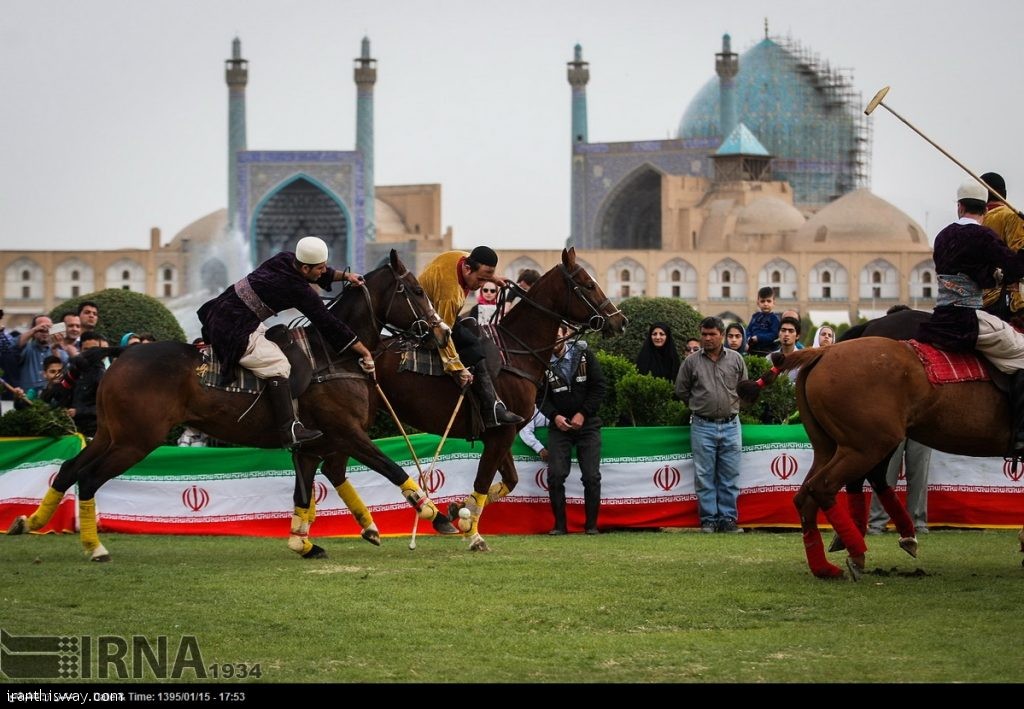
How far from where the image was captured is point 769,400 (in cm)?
1280

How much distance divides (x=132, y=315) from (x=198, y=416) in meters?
14.4

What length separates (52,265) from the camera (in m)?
69.6

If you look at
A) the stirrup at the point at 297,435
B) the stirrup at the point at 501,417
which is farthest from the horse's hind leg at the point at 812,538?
the stirrup at the point at 297,435

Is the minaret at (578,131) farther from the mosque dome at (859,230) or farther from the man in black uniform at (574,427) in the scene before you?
the man in black uniform at (574,427)

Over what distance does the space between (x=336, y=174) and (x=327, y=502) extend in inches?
2111

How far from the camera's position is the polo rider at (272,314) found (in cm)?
957

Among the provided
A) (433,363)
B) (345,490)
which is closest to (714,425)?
(433,363)

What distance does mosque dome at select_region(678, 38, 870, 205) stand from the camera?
269 ft

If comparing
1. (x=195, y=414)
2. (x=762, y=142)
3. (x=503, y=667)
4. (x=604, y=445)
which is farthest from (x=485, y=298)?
(x=762, y=142)

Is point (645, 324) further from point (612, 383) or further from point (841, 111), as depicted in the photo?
point (841, 111)

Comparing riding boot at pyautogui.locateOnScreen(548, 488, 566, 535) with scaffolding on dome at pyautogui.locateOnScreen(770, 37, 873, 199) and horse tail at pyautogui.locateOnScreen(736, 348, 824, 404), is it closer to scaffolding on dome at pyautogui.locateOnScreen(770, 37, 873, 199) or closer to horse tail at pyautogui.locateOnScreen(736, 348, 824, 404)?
horse tail at pyautogui.locateOnScreen(736, 348, 824, 404)

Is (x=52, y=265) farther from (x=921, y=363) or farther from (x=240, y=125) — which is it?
(x=921, y=363)

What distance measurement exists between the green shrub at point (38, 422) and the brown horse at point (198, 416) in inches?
92.6

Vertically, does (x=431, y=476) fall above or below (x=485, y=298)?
below
